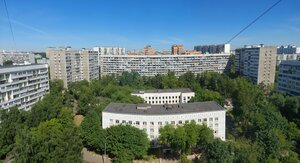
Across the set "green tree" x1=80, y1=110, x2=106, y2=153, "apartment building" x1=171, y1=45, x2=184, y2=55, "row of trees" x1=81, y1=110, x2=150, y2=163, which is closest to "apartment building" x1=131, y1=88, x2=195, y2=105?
"green tree" x1=80, y1=110, x2=106, y2=153

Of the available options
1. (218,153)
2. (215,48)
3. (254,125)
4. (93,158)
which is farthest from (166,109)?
(215,48)

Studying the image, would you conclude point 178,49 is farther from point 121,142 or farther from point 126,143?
point 126,143

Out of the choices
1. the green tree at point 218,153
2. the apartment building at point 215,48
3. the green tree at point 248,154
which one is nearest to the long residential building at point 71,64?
the green tree at point 218,153

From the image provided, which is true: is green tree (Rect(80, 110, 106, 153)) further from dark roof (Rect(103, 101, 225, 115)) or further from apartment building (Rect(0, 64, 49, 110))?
apartment building (Rect(0, 64, 49, 110))

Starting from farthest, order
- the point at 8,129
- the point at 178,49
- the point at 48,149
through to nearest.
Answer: the point at 178,49
the point at 8,129
the point at 48,149

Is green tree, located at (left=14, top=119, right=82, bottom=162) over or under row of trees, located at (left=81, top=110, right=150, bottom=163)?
over
